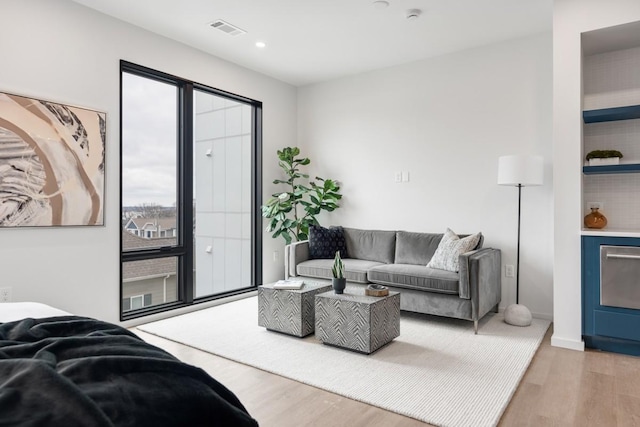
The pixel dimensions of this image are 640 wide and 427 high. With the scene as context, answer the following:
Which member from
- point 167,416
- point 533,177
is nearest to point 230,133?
point 533,177

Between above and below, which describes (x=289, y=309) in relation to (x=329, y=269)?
below

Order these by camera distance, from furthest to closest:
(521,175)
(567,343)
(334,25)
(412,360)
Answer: (334,25) < (521,175) < (567,343) < (412,360)

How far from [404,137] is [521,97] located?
4.21 feet

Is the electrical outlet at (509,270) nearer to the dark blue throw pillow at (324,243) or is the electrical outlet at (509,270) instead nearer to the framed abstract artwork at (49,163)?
the dark blue throw pillow at (324,243)

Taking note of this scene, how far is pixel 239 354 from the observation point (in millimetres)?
2980

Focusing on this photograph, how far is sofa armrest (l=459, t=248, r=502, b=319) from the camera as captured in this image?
337cm

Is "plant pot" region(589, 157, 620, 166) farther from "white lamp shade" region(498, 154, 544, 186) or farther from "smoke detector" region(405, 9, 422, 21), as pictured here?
"smoke detector" region(405, 9, 422, 21)

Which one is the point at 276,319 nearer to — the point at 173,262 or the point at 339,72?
the point at 173,262

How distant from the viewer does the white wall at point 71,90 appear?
3018mm

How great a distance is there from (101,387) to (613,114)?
375cm

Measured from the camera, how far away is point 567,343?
3.12m

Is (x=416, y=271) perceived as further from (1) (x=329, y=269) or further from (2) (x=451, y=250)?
(1) (x=329, y=269)

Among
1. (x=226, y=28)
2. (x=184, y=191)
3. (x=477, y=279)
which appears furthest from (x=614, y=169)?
(x=184, y=191)

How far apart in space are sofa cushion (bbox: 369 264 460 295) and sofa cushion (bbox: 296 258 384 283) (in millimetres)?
139
